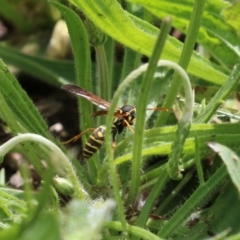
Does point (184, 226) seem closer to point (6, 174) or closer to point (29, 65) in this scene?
point (6, 174)

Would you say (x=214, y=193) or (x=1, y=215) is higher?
(x=214, y=193)

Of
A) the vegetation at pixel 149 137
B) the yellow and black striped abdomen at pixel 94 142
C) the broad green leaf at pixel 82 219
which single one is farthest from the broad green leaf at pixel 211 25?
the broad green leaf at pixel 82 219

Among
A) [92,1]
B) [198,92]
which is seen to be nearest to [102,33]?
[92,1]

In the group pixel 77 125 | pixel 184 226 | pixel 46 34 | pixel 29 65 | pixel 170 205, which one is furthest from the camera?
pixel 46 34

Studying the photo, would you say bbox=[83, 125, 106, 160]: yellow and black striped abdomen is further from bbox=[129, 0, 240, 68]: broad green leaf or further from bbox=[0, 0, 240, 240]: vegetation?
bbox=[129, 0, 240, 68]: broad green leaf

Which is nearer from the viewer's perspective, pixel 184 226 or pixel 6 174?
pixel 184 226

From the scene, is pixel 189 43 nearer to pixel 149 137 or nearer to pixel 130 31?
pixel 130 31
